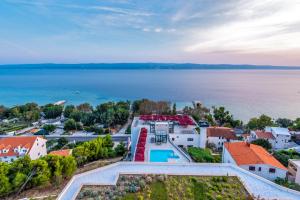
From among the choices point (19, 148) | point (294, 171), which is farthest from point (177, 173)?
point (19, 148)

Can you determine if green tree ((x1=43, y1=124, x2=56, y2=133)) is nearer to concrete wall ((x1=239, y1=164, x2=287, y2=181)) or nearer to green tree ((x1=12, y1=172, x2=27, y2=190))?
green tree ((x1=12, y1=172, x2=27, y2=190))

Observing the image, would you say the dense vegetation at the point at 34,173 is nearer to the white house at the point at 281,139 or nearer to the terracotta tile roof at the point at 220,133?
the terracotta tile roof at the point at 220,133

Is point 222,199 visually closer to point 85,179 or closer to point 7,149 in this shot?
point 85,179

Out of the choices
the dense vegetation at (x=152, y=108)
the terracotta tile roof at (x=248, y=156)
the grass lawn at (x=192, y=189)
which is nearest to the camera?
the grass lawn at (x=192, y=189)

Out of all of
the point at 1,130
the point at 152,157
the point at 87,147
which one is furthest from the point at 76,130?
the point at 152,157

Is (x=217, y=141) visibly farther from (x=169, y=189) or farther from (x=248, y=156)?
(x=169, y=189)

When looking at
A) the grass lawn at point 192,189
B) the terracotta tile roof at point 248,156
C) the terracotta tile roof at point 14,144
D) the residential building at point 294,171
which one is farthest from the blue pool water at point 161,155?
the terracotta tile roof at point 14,144
